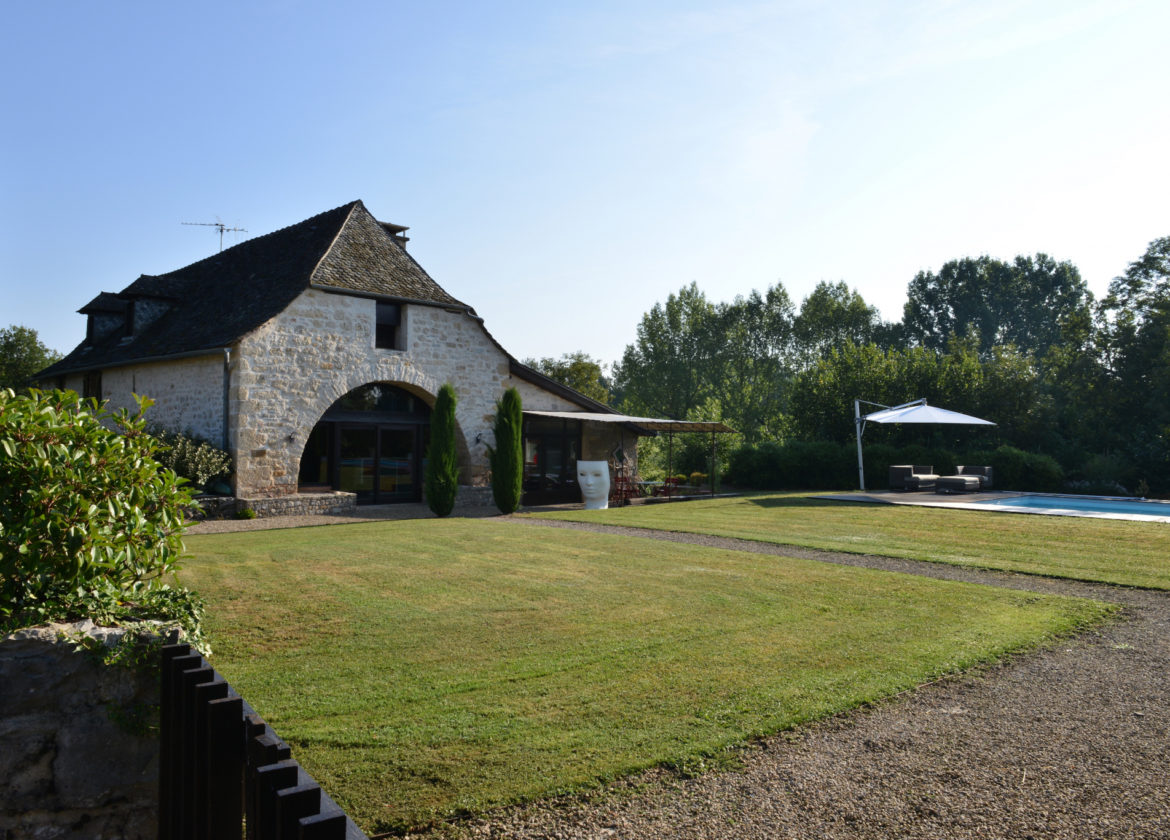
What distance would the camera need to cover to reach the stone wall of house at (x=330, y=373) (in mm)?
15695

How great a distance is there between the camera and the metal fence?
1.68 meters

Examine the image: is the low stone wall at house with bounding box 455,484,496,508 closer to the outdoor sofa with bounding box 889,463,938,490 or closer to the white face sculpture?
the white face sculpture

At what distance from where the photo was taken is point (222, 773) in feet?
7.23

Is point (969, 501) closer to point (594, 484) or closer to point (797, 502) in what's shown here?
point (797, 502)

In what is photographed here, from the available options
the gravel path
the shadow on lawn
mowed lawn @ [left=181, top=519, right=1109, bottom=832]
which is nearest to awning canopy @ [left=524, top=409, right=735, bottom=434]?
the shadow on lawn

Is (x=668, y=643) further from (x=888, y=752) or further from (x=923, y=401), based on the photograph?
(x=923, y=401)

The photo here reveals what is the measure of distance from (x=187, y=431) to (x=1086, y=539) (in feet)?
55.8

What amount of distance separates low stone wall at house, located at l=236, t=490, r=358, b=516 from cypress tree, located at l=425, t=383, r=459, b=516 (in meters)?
1.93

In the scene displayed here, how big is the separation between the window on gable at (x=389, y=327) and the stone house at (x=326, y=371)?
3cm

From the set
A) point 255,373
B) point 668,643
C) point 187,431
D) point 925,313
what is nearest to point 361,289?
point 255,373

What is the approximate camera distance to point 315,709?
4.14 metres

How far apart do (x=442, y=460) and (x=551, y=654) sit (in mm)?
11710

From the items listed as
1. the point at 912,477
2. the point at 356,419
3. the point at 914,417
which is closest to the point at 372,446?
the point at 356,419

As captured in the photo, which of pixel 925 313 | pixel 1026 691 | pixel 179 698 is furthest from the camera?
pixel 925 313
